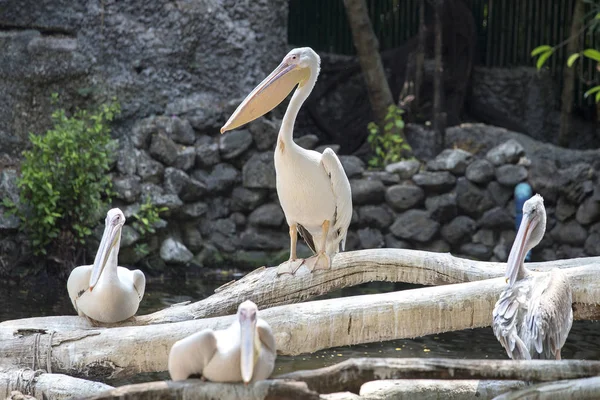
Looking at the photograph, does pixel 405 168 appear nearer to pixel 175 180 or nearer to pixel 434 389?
pixel 175 180

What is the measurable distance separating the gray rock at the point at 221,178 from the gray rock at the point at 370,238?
1432 mm

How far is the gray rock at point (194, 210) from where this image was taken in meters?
8.70

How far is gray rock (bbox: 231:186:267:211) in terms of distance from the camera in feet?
29.1

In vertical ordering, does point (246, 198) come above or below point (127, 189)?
below

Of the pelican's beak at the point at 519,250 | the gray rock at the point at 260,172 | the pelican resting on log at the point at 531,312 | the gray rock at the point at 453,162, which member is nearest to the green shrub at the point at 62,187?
the gray rock at the point at 260,172

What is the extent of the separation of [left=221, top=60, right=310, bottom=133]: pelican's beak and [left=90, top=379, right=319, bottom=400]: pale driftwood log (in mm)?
2132

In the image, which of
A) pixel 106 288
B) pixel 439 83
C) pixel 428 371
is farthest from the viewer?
pixel 439 83

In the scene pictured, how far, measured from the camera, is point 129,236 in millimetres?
8086

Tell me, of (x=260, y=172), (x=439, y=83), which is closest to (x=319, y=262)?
(x=260, y=172)

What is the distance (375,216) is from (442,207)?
71 centimetres

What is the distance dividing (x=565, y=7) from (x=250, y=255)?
5.41 metres

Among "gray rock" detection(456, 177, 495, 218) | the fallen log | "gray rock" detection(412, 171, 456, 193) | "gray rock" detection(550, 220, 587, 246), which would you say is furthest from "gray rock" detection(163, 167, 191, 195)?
the fallen log

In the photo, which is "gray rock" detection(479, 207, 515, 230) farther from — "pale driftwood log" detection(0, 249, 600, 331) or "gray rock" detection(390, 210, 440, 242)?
"pale driftwood log" detection(0, 249, 600, 331)

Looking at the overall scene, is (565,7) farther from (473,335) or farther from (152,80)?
(473,335)
